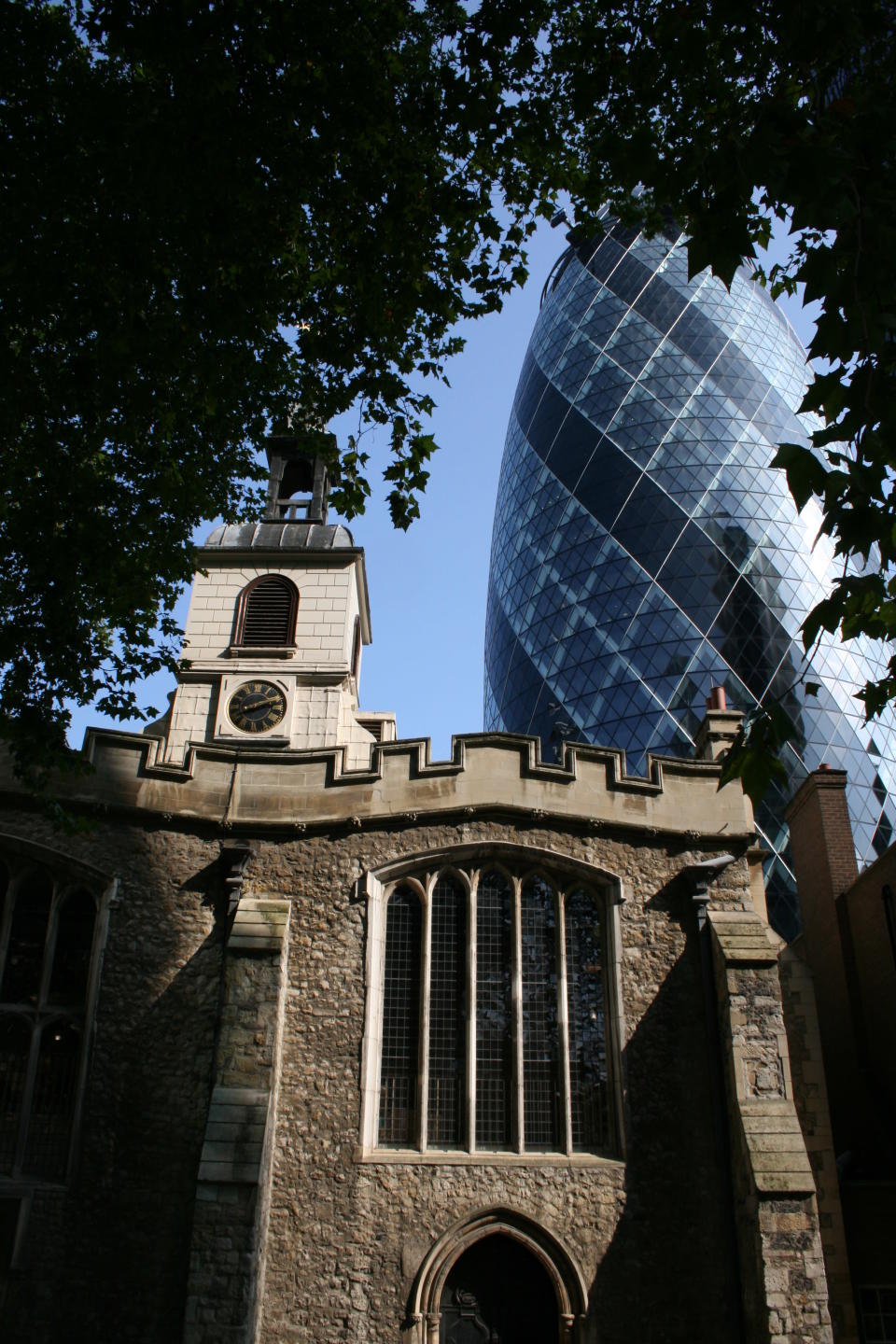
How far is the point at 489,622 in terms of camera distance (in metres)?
58.2

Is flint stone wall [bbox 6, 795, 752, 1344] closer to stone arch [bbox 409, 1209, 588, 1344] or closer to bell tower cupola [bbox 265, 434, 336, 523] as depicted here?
stone arch [bbox 409, 1209, 588, 1344]

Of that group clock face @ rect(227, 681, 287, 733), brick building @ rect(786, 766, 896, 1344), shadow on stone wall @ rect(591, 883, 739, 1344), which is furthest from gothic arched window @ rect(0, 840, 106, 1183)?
brick building @ rect(786, 766, 896, 1344)

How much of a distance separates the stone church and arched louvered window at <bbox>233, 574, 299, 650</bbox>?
6093 millimetres

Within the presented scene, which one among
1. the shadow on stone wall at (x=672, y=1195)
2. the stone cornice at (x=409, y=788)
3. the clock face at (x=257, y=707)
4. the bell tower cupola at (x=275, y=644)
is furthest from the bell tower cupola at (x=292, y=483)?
the shadow on stone wall at (x=672, y=1195)

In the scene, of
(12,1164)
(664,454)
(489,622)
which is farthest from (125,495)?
(489,622)

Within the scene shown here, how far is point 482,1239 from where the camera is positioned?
1100 cm

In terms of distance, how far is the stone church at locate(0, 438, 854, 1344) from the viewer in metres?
10.6

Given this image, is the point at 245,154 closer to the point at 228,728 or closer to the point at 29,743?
the point at 29,743

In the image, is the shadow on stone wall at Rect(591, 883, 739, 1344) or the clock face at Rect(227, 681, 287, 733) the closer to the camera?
the shadow on stone wall at Rect(591, 883, 739, 1344)

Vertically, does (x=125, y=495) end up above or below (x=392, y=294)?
below

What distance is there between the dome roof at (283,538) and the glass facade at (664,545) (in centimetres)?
2283

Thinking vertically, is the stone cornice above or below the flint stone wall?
above

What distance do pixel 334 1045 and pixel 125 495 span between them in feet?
20.8

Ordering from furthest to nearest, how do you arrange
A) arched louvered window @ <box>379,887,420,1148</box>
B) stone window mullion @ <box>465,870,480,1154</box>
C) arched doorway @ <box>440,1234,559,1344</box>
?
arched louvered window @ <box>379,887,420,1148</box>, stone window mullion @ <box>465,870,480,1154</box>, arched doorway @ <box>440,1234,559,1344</box>
